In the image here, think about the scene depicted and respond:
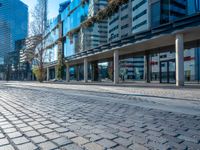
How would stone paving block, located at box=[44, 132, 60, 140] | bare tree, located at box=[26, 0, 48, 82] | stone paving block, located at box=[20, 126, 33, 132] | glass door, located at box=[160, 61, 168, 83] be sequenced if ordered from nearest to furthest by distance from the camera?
stone paving block, located at box=[44, 132, 60, 140] → stone paving block, located at box=[20, 126, 33, 132] → glass door, located at box=[160, 61, 168, 83] → bare tree, located at box=[26, 0, 48, 82]

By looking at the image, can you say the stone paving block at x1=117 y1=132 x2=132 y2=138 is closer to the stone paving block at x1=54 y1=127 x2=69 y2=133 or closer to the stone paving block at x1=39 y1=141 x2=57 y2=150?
the stone paving block at x1=54 y1=127 x2=69 y2=133

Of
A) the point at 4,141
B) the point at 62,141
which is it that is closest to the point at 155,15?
the point at 62,141

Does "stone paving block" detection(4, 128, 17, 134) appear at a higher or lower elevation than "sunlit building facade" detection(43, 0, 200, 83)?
lower

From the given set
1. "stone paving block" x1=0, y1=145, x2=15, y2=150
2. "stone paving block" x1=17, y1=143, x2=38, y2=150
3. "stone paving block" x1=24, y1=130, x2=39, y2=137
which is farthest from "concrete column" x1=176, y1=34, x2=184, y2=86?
"stone paving block" x1=0, y1=145, x2=15, y2=150

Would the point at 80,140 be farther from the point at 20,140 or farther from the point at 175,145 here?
the point at 175,145

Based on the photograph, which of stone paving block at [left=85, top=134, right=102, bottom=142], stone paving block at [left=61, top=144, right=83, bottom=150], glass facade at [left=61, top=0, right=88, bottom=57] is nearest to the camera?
stone paving block at [left=61, top=144, right=83, bottom=150]

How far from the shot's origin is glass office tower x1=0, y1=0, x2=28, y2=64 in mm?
76625

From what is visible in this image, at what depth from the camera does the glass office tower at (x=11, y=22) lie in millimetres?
76625

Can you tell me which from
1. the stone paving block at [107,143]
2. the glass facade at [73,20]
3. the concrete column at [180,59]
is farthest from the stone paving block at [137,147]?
the glass facade at [73,20]

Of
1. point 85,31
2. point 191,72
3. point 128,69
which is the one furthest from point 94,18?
point 128,69

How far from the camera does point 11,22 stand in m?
83.8

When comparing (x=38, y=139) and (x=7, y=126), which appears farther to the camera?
(x=7, y=126)

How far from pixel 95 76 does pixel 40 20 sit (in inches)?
611

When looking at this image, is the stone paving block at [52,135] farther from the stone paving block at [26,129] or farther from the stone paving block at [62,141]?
the stone paving block at [26,129]
